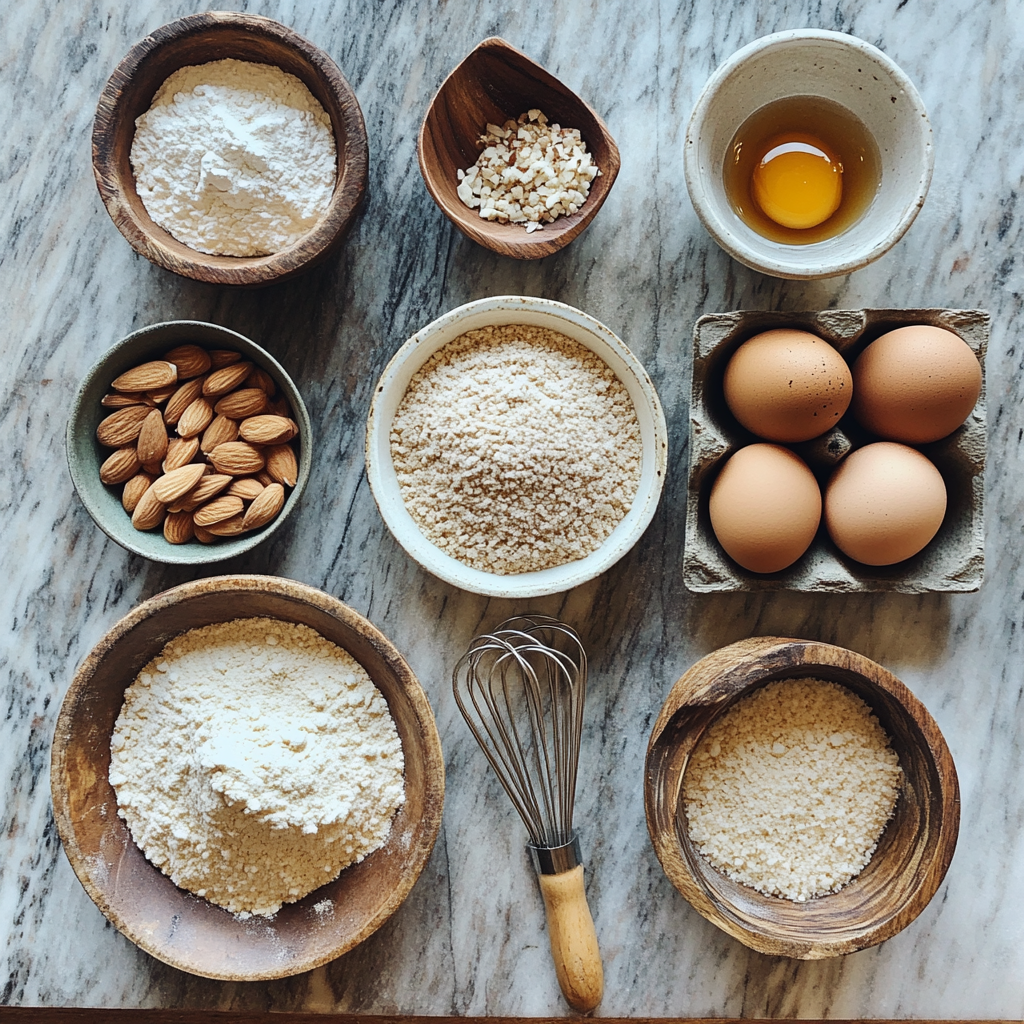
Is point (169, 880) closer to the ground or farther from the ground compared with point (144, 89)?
closer to the ground

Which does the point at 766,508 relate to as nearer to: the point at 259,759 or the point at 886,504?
the point at 886,504

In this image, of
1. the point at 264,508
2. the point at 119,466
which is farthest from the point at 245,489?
the point at 119,466

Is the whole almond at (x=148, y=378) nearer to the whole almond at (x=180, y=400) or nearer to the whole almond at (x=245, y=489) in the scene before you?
the whole almond at (x=180, y=400)

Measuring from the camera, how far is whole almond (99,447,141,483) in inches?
37.3

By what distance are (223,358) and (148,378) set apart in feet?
0.28

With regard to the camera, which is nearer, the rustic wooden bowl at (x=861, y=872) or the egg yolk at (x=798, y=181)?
the rustic wooden bowl at (x=861, y=872)

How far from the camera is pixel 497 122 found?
100cm

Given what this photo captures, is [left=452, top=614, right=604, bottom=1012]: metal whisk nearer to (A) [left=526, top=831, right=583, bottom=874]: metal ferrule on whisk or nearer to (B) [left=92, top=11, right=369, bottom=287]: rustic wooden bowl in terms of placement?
(A) [left=526, top=831, right=583, bottom=874]: metal ferrule on whisk

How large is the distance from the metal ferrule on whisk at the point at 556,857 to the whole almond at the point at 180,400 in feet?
2.15

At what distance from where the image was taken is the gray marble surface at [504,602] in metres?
1.02

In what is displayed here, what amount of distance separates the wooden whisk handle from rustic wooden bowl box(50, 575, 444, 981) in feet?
0.57

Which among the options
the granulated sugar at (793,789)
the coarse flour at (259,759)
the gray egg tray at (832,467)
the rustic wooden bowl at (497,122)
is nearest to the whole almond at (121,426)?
the coarse flour at (259,759)

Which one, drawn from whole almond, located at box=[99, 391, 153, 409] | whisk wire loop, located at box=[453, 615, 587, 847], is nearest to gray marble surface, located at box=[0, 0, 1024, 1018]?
whisk wire loop, located at box=[453, 615, 587, 847]

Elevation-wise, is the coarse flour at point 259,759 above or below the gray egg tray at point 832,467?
below
